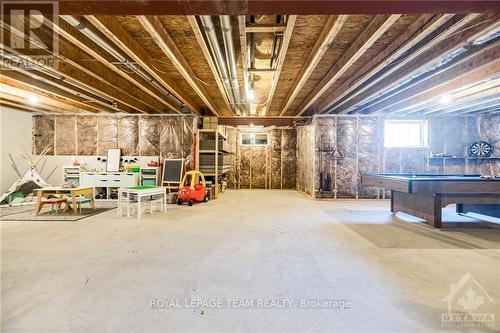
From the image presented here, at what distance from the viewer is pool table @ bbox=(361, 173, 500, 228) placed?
11.6ft

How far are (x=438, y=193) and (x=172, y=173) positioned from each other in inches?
240

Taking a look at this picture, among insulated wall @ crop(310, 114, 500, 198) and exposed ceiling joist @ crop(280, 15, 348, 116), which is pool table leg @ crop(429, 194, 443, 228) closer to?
exposed ceiling joist @ crop(280, 15, 348, 116)

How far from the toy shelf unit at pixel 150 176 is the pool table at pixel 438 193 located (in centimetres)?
559

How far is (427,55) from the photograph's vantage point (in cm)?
360

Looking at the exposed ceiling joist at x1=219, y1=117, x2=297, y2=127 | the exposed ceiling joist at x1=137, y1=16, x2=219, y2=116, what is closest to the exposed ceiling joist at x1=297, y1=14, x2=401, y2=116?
the exposed ceiling joist at x1=137, y1=16, x2=219, y2=116

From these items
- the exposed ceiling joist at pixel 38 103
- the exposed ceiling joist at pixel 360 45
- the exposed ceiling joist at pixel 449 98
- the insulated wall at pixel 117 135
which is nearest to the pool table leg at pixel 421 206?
the exposed ceiling joist at pixel 449 98

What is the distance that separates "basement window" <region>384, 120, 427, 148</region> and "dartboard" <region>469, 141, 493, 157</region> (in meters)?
1.28

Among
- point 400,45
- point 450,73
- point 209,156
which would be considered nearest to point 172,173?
point 209,156

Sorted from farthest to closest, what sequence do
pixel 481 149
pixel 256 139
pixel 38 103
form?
1. pixel 256 139
2. pixel 481 149
3. pixel 38 103

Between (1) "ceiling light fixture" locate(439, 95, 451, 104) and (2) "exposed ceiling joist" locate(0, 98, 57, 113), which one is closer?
(1) "ceiling light fixture" locate(439, 95, 451, 104)

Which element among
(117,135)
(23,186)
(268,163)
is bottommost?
(23,186)

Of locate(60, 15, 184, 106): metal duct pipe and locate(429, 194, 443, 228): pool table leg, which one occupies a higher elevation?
locate(60, 15, 184, 106): metal duct pipe

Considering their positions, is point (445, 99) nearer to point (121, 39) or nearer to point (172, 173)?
point (121, 39)

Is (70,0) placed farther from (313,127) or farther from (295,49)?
(313,127)
